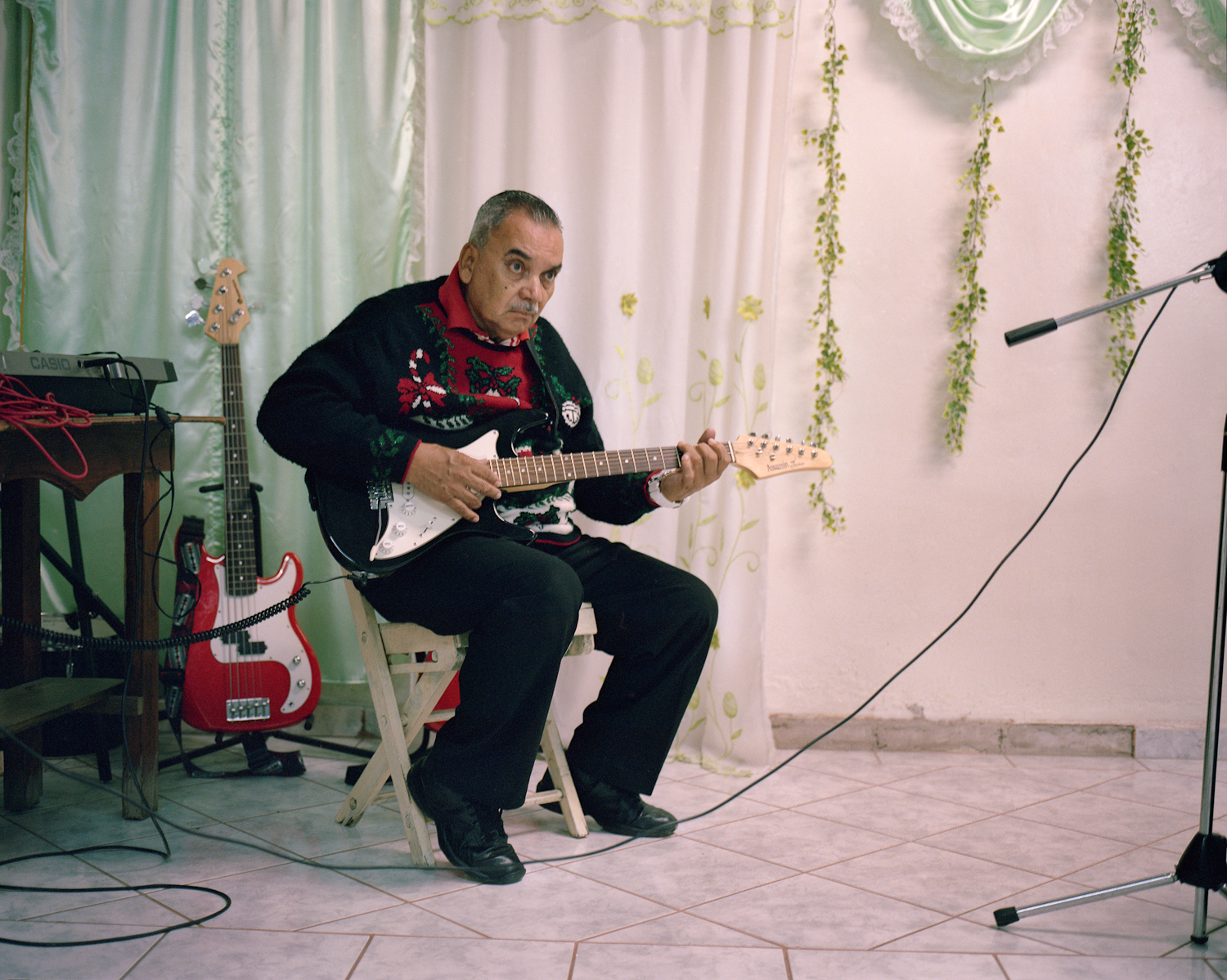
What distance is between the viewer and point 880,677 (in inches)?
107

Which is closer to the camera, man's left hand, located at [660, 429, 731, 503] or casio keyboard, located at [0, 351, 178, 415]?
casio keyboard, located at [0, 351, 178, 415]

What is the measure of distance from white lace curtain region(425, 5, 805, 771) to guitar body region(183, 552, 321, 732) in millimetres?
663

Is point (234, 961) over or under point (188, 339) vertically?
under

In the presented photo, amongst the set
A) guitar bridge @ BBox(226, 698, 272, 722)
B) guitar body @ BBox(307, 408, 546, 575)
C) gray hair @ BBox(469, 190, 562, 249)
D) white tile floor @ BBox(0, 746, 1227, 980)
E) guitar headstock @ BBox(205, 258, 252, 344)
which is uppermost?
gray hair @ BBox(469, 190, 562, 249)

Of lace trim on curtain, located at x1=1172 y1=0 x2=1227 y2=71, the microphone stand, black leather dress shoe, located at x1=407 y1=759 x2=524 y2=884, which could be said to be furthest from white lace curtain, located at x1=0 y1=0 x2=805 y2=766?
the microphone stand

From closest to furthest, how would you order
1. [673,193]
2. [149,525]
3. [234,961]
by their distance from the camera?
[234,961] → [149,525] → [673,193]

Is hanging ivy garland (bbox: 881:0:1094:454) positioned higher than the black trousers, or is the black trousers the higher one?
hanging ivy garland (bbox: 881:0:1094:454)

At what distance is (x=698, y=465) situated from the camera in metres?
2.00

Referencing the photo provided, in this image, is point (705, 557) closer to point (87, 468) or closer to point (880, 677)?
point (880, 677)

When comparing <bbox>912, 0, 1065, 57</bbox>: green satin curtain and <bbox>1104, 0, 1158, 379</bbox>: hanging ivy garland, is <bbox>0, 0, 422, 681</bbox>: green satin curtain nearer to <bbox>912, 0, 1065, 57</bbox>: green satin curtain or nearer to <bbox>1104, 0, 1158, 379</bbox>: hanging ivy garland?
<bbox>912, 0, 1065, 57</bbox>: green satin curtain

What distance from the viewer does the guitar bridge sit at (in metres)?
2.29

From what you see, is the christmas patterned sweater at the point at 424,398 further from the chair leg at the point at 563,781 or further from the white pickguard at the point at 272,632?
the white pickguard at the point at 272,632

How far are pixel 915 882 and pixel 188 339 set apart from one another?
83.1 inches

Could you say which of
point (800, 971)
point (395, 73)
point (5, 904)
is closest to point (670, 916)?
point (800, 971)
